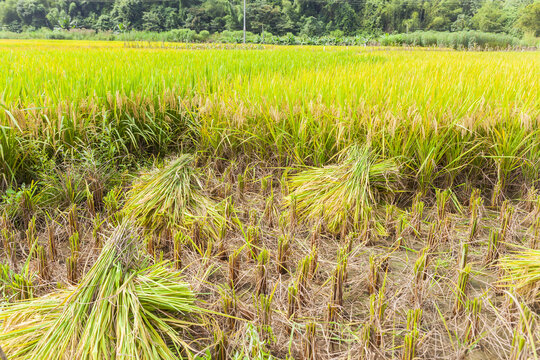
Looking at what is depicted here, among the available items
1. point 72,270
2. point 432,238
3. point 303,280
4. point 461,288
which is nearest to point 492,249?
point 432,238

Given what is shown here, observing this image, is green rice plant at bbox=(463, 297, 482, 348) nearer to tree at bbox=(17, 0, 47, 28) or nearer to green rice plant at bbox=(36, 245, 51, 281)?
green rice plant at bbox=(36, 245, 51, 281)

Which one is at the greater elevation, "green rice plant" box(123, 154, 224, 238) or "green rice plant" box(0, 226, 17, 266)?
"green rice plant" box(123, 154, 224, 238)

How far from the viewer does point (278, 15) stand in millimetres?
51500

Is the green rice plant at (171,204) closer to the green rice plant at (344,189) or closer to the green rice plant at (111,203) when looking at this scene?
the green rice plant at (111,203)

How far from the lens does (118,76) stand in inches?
116

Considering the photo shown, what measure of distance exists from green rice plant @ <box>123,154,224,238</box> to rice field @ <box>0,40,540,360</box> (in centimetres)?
1

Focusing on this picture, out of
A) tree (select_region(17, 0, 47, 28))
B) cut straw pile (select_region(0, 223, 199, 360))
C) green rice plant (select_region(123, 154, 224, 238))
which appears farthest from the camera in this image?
tree (select_region(17, 0, 47, 28))

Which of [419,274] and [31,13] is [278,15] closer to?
[31,13]

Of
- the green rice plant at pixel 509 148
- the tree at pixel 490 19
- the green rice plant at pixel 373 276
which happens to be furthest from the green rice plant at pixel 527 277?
the tree at pixel 490 19

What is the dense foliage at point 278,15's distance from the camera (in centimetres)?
4544

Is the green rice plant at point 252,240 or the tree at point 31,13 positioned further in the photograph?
the tree at point 31,13

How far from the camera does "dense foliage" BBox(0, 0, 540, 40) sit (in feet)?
149

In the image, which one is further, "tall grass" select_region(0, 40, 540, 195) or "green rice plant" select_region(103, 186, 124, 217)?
"tall grass" select_region(0, 40, 540, 195)

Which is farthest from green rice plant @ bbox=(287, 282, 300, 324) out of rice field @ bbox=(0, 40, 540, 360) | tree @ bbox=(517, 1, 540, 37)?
tree @ bbox=(517, 1, 540, 37)
